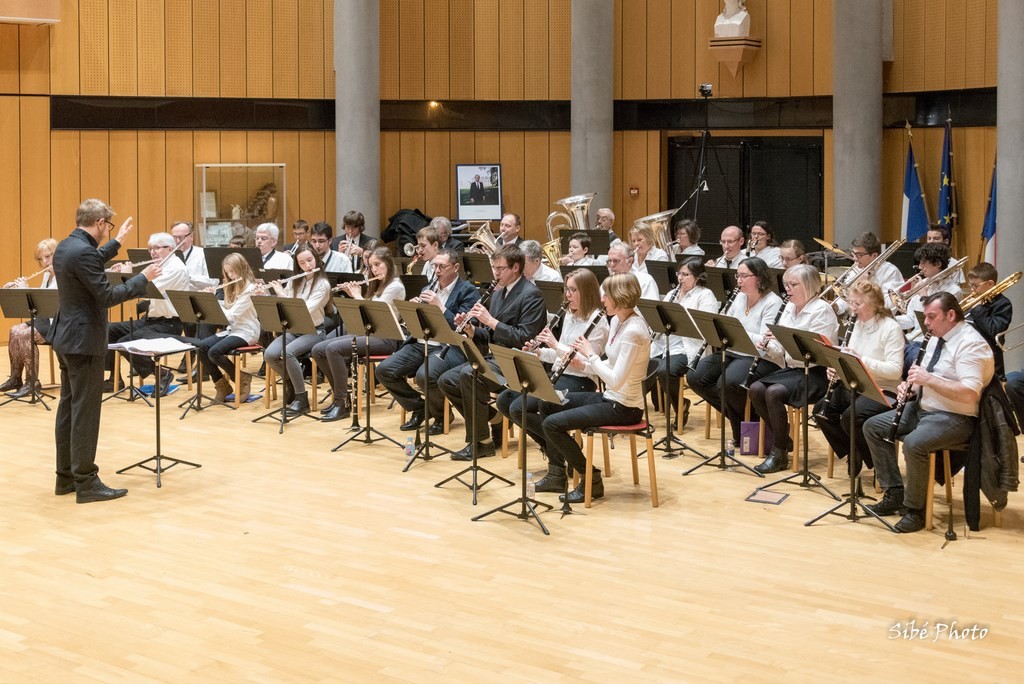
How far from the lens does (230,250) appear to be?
10.6m

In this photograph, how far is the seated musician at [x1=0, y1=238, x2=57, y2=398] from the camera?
10.1m

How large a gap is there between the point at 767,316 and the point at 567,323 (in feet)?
5.15

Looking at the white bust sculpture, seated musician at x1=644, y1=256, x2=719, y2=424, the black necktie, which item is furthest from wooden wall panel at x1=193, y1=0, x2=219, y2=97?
the black necktie

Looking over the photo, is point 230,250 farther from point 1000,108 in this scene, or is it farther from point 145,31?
point 1000,108

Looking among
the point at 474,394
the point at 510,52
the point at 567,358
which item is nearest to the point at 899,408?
the point at 567,358

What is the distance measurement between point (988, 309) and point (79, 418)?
611 centimetres

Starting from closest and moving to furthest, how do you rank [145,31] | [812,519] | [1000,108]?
[812,519] < [1000,108] < [145,31]

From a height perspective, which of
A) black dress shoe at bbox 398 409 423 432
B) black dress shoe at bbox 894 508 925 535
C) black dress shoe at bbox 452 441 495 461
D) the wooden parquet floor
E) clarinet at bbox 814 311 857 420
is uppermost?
clarinet at bbox 814 311 857 420

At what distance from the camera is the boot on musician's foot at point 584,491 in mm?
7062

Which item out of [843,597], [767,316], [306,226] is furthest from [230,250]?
[843,597]

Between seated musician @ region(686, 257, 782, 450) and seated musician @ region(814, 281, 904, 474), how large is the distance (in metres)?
0.81

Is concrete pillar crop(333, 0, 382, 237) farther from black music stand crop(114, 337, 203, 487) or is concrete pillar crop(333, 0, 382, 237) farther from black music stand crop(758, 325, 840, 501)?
black music stand crop(758, 325, 840, 501)

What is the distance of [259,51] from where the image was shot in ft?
46.6

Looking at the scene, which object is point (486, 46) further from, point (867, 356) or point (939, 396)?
point (939, 396)
